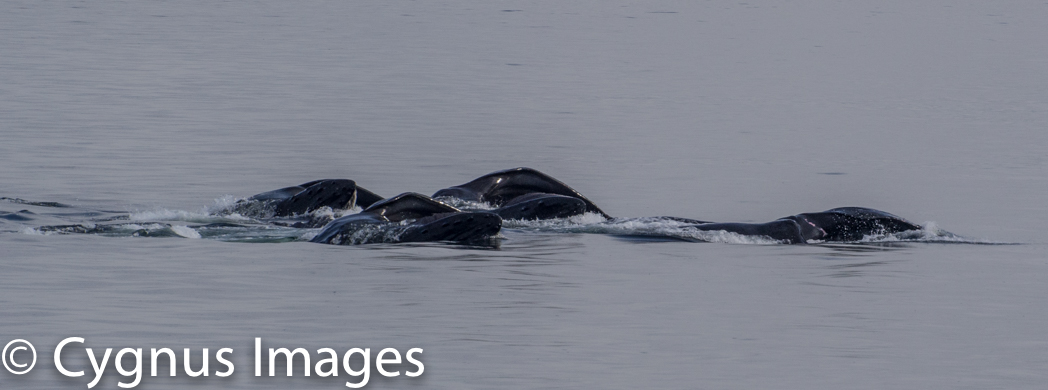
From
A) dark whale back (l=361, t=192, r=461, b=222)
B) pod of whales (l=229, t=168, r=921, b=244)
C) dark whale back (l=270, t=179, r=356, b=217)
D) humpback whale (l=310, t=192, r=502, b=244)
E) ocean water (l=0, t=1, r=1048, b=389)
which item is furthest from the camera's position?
dark whale back (l=270, t=179, r=356, b=217)

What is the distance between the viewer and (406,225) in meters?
19.8

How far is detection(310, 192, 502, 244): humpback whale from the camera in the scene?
1953 cm

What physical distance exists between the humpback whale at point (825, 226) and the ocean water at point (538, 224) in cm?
29

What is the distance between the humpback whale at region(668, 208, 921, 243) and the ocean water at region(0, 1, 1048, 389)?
29 cm

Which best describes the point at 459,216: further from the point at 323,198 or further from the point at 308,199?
the point at 308,199

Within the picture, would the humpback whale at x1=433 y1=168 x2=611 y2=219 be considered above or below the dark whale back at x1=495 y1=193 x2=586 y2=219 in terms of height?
above

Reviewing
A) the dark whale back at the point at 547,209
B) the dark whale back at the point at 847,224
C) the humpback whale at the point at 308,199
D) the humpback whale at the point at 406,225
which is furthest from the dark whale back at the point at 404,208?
the dark whale back at the point at 847,224

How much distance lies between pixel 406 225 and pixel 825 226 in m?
5.11

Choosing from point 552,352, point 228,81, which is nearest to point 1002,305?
point 552,352

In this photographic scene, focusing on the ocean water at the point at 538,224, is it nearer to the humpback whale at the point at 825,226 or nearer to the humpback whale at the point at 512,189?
the humpback whale at the point at 825,226

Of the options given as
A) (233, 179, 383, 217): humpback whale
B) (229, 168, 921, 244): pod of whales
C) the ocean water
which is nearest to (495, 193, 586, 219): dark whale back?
(229, 168, 921, 244): pod of whales

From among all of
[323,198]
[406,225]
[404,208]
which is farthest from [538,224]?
[323,198]

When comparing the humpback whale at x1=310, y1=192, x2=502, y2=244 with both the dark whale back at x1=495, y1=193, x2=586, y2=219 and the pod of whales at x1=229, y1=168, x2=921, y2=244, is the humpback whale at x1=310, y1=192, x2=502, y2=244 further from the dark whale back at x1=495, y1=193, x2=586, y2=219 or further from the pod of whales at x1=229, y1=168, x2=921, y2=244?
the dark whale back at x1=495, y1=193, x2=586, y2=219

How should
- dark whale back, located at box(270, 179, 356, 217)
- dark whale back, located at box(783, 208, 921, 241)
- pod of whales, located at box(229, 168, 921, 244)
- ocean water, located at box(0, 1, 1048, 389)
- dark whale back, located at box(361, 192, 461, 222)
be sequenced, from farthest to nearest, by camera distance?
dark whale back, located at box(270, 179, 356, 217) < dark whale back, located at box(783, 208, 921, 241) < dark whale back, located at box(361, 192, 461, 222) < pod of whales, located at box(229, 168, 921, 244) < ocean water, located at box(0, 1, 1048, 389)
